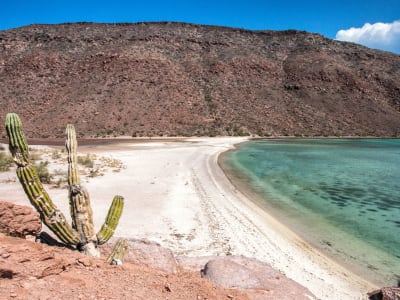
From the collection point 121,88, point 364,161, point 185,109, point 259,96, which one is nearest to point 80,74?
point 121,88

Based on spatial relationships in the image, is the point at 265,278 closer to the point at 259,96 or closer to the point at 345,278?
the point at 345,278

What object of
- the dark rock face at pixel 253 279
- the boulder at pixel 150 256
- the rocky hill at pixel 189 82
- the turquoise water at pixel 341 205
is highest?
the rocky hill at pixel 189 82

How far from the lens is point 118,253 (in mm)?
5285

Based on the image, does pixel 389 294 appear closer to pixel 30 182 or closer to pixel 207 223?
pixel 207 223

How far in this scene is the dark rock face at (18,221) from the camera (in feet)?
16.1

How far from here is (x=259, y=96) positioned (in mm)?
66125

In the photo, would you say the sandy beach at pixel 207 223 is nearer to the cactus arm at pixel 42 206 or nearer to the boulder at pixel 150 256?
the boulder at pixel 150 256

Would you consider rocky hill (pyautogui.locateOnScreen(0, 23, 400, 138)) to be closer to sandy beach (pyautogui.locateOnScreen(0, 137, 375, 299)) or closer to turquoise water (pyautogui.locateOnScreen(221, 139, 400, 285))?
turquoise water (pyautogui.locateOnScreen(221, 139, 400, 285))

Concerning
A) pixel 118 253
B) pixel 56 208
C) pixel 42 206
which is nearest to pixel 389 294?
pixel 118 253

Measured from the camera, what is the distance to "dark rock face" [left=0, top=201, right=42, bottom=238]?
4.90 m

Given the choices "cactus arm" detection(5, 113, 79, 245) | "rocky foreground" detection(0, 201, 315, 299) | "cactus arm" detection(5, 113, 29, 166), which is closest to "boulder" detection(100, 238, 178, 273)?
"rocky foreground" detection(0, 201, 315, 299)

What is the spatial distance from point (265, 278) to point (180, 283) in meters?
1.51

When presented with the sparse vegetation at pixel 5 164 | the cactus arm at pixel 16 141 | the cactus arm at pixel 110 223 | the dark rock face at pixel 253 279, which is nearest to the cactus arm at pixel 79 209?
the cactus arm at pixel 110 223

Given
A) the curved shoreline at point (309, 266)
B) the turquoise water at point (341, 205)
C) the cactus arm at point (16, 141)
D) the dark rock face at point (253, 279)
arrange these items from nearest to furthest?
the dark rock face at point (253, 279)
the cactus arm at point (16, 141)
the curved shoreline at point (309, 266)
the turquoise water at point (341, 205)
